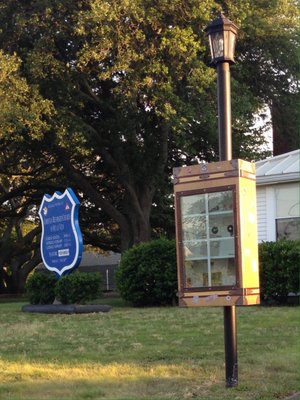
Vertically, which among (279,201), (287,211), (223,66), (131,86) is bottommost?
(287,211)

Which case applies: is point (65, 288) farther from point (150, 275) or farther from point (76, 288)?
point (150, 275)

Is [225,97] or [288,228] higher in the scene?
[225,97]

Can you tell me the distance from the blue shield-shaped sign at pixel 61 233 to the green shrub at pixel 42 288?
0.99 ft

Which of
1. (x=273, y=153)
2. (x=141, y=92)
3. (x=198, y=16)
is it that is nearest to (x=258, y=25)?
(x=198, y=16)

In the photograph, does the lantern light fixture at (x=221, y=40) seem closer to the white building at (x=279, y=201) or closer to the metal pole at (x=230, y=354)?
the metal pole at (x=230, y=354)

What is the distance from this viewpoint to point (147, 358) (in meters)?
8.22

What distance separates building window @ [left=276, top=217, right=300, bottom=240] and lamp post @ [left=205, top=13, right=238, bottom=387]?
10.7 m

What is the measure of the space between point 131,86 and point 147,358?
13005 mm

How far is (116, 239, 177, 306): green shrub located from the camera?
676 inches

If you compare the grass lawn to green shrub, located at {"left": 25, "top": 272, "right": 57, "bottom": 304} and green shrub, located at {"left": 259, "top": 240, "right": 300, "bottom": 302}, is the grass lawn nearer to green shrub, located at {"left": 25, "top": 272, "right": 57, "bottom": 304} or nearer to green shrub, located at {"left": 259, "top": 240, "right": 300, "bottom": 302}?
green shrub, located at {"left": 259, "top": 240, "right": 300, "bottom": 302}

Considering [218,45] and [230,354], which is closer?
[230,354]

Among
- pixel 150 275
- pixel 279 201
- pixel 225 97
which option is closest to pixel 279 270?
pixel 279 201

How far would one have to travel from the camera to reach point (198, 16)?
1956cm

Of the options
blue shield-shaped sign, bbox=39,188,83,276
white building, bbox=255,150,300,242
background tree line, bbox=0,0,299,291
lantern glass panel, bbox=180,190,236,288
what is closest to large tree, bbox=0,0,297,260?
background tree line, bbox=0,0,299,291
